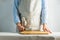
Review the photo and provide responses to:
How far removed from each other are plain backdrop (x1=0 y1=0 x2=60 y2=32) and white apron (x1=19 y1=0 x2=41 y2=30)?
8.8 inches

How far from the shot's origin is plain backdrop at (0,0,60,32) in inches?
47.4

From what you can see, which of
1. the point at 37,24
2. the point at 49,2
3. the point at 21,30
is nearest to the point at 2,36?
the point at 21,30

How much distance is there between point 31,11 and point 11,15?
27 centimetres

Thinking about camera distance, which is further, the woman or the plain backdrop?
the plain backdrop

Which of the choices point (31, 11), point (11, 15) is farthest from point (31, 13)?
point (11, 15)

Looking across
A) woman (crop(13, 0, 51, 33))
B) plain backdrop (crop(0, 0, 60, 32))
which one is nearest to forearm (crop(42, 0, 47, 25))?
woman (crop(13, 0, 51, 33))

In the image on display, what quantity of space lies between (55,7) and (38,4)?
0.27m

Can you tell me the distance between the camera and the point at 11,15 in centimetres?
120

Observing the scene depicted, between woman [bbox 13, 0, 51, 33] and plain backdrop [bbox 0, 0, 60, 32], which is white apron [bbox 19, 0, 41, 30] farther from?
plain backdrop [bbox 0, 0, 60, 32]

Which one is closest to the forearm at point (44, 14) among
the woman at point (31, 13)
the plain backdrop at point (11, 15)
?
the woman at point (31, 13)

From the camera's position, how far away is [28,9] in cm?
97

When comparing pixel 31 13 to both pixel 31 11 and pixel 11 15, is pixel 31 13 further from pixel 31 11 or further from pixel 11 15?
pixel 11 15

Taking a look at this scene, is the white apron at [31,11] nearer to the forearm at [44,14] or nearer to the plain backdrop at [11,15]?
the forearm at [44,14]

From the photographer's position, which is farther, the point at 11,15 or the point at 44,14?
the point at 11,15
